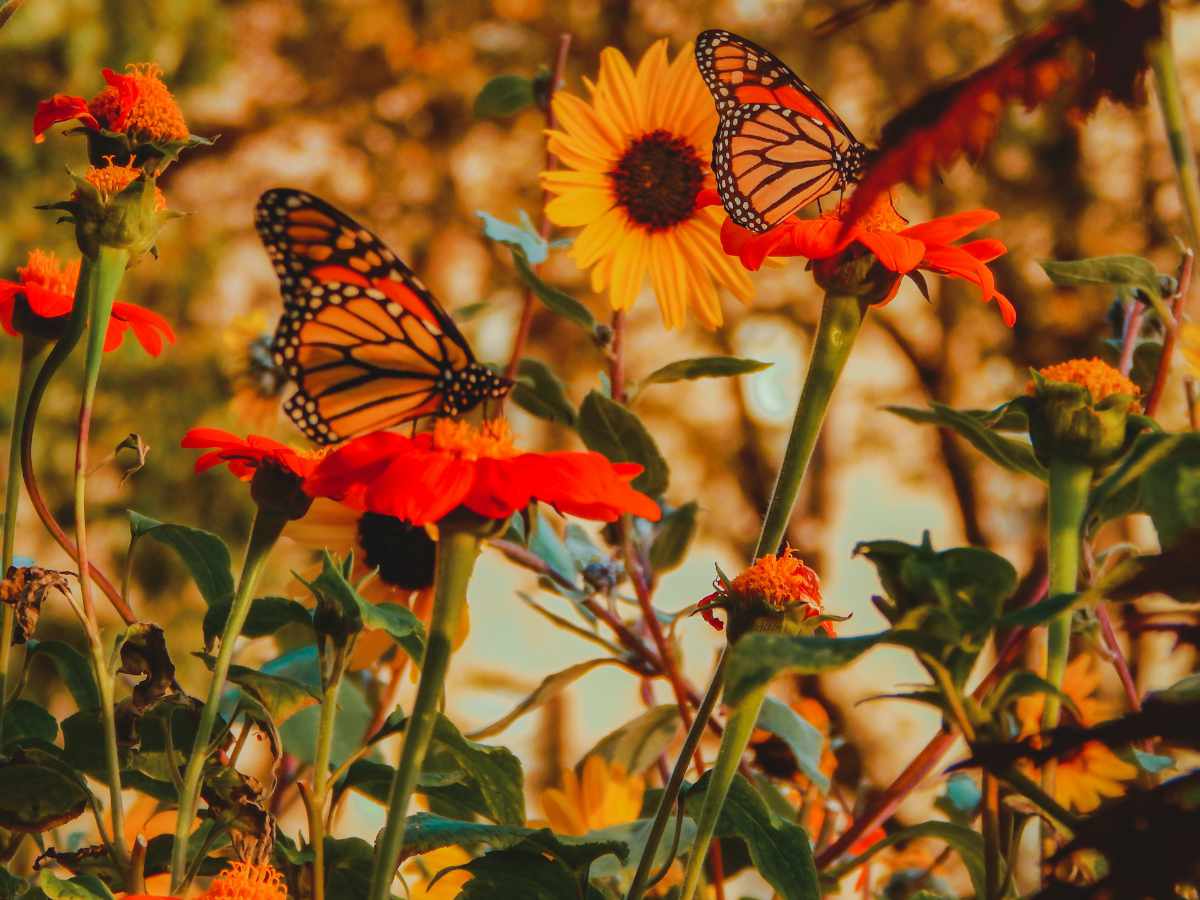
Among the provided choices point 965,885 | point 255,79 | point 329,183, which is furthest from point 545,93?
point 255,79

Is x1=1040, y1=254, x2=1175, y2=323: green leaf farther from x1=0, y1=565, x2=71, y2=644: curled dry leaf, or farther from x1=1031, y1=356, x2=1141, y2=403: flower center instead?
x1=0, y1=565, x2=71, y2=644: curled dry leaf

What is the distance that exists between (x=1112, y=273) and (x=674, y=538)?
0.24 m

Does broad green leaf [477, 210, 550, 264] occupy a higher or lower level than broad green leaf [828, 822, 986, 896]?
higher

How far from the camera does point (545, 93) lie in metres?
0.78

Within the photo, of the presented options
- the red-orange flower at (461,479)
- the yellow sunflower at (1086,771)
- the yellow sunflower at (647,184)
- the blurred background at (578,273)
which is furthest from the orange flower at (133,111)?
the blurred background at (578,273)

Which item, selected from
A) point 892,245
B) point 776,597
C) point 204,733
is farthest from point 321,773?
point 892,245

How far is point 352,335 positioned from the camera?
24.9 inches

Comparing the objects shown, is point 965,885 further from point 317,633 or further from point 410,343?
point 317,633

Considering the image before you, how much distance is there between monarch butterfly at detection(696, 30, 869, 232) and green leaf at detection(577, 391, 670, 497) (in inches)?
4.3

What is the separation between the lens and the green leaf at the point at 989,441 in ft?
1.54

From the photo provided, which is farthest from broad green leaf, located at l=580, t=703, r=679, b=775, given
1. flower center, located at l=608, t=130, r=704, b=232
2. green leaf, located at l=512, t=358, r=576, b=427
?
flower center, located at l=608, t=130, r=704, b=232

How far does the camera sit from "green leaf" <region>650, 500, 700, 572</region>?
2.21 ft

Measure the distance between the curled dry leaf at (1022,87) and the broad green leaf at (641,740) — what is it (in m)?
0.45

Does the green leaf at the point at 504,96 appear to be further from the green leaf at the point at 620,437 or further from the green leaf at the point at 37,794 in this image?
the green leaf at the point at 37,794
